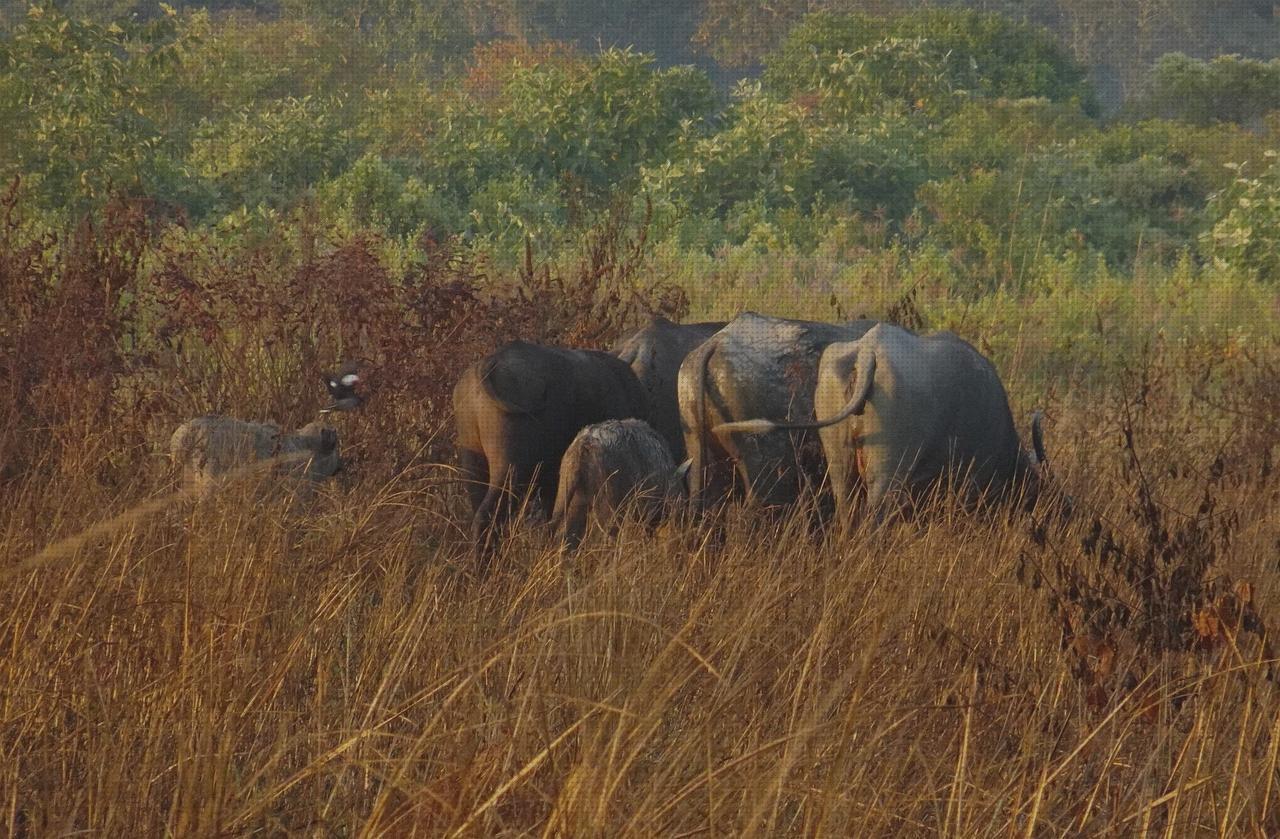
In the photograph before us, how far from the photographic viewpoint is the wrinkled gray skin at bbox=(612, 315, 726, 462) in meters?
6.53

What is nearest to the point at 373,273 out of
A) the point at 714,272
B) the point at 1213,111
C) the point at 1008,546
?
the point at 1008,546

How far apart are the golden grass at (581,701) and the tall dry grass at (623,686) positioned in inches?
0.5

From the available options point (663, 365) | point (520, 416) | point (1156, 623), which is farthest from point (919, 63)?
point (1156, 623)

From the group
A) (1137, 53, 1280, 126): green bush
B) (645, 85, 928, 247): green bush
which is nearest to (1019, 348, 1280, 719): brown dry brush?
(645, 85, 928, 247): green bush

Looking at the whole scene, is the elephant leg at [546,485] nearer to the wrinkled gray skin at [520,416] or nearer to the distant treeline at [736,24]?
the wrinkled gray skin at [520,416]

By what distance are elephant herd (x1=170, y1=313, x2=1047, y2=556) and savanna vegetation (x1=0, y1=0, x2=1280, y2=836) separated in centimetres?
24

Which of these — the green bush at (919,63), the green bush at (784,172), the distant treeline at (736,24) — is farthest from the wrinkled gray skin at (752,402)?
the distant treeline at (736,24)

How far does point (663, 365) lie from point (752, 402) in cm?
55

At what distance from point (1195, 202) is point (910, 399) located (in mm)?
16620

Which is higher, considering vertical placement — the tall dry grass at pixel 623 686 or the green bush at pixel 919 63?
the tall dry grass at pixel 623 686

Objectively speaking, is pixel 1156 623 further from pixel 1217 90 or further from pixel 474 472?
pixel 1217 90

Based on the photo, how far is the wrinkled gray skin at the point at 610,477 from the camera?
17.6ft

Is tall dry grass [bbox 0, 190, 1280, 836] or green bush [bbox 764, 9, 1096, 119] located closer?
tall dry grass [bbox 0, 190, 1280, 836]

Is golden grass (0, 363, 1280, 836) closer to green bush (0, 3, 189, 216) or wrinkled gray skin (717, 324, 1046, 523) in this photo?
wrinkled gray skin (717, 324, 1046, 523)
